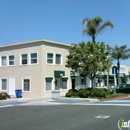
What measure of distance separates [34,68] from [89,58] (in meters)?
7.42

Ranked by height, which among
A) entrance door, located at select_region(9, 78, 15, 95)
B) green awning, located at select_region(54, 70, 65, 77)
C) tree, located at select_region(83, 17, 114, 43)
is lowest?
entrance door, located at select_region(9, 78, 15, 95)

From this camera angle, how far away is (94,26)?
31281 millimetres

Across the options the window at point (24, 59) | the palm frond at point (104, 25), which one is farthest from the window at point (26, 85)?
the palm frond at point (104, 25)

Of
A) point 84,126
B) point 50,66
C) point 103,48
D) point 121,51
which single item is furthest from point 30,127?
point 121,51

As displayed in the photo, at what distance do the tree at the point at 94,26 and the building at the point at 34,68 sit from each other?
3.48 m

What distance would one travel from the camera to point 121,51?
43.8 m

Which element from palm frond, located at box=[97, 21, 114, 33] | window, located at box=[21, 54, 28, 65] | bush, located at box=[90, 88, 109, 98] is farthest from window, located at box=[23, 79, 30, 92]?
palm frond, located at box=[97, 21, 114, 33]

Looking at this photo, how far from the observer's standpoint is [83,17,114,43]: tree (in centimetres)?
3134

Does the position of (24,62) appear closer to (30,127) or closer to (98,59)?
Answer: (98,59)

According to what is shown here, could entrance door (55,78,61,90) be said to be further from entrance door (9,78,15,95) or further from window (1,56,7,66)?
window (1,56,7,66)

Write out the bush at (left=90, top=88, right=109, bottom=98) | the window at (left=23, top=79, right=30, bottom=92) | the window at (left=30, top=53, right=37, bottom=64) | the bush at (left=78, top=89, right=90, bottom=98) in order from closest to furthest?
the bush at (left=90, top=88, right=109, bottom=98), the bush at (left=78, top=89, right=90, bottom=98), the window at (left=30, top=53, right=37, bottom=64), the window at (left=23, top=79, right=30, bottom=92)

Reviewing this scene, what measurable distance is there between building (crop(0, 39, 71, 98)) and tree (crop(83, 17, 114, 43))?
3.48 meters

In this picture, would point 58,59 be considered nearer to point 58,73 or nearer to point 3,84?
point 58,73

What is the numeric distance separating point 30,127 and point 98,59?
55.9 ft
